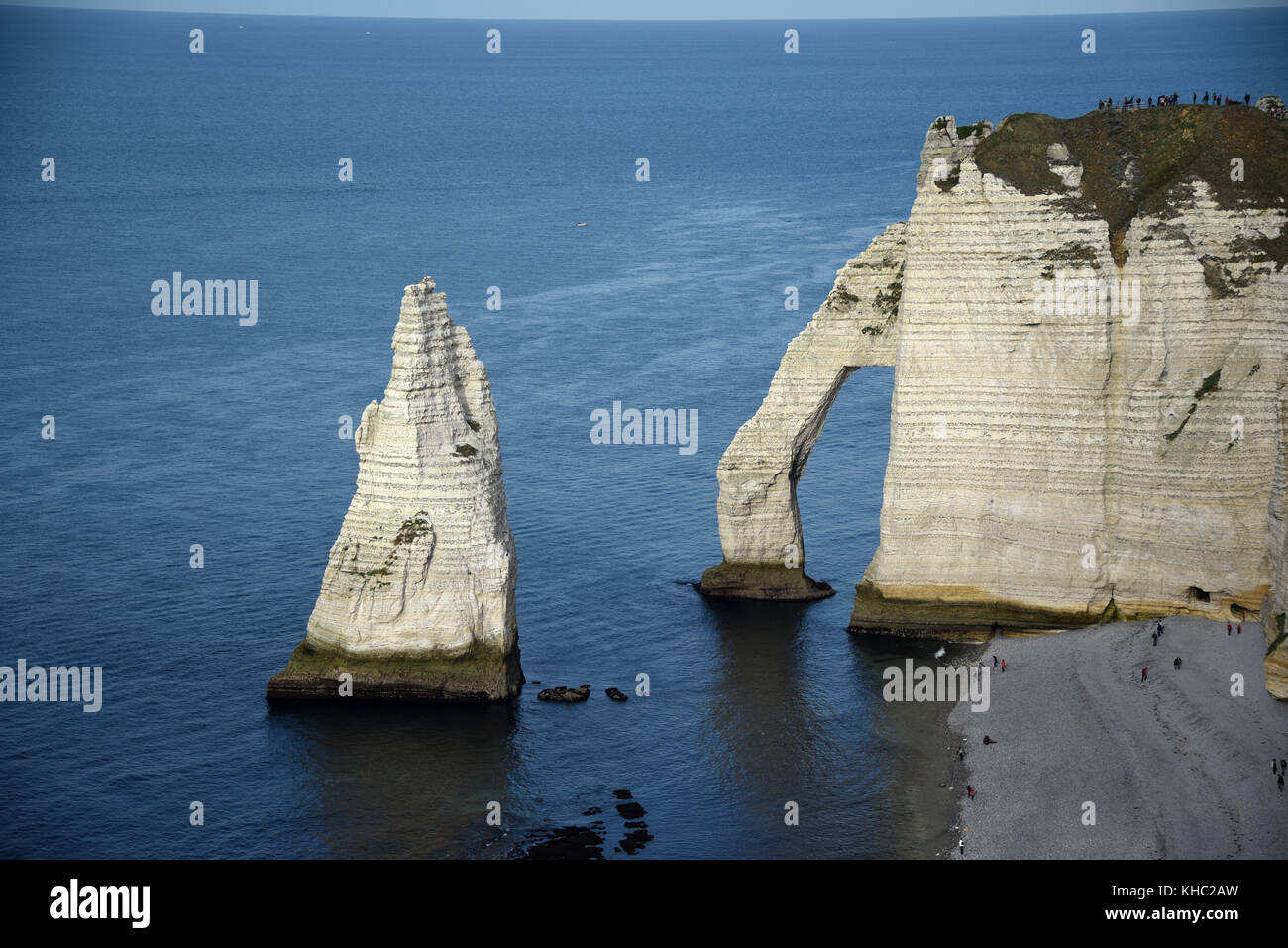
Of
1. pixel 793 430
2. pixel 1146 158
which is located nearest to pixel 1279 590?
pixel 1146 158

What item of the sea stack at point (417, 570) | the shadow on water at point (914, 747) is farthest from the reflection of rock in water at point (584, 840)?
the sea stack at point (417, 570)

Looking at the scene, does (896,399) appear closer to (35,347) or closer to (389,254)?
(35,347)

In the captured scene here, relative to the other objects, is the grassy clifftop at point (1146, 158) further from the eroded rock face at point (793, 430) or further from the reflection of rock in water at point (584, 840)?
the reflection of rock in water at point (584, 840)

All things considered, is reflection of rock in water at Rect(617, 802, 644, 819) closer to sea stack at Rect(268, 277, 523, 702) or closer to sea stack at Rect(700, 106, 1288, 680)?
sea stack at Rect(268, 277, 523, 702)

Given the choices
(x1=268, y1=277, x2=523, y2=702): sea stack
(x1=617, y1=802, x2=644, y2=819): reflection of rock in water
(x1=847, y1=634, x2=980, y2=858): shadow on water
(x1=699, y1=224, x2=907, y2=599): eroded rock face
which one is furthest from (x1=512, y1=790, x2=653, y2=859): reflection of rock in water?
(x1=699, y1=224, x2=907, y2=599): eroded rock face

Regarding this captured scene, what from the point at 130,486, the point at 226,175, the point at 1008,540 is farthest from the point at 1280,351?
the point at 226,175
